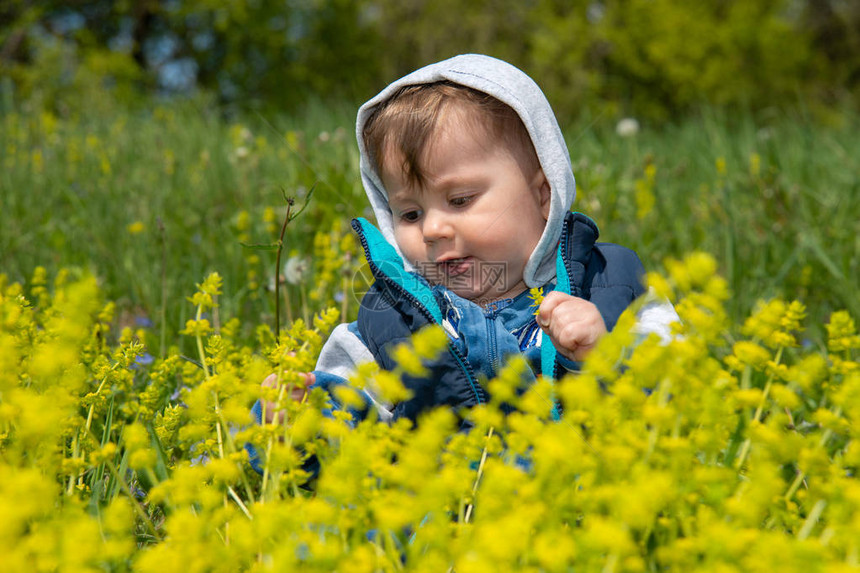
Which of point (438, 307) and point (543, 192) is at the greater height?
point (543, 192)

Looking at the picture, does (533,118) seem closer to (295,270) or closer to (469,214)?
(469,214)

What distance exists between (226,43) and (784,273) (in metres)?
14.6

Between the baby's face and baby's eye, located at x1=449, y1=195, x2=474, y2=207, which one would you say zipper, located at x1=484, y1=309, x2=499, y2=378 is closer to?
the baby's face

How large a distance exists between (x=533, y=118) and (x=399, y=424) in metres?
1.12

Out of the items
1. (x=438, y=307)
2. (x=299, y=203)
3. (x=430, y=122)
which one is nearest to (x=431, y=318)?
(x=438, y=307)

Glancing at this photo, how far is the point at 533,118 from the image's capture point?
2.14 metres

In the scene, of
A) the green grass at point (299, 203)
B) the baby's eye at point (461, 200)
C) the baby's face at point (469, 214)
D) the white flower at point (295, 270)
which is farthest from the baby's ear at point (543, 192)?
the white flower at point (295, 270)

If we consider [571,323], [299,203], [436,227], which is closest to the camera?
[571,323]

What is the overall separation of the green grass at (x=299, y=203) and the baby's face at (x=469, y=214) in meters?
0.54

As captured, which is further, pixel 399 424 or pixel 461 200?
pixel 461 200

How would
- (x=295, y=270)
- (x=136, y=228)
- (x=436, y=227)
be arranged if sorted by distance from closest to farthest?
(x=436, y=227) < (x=295, y=270) < (x=136, y=228)

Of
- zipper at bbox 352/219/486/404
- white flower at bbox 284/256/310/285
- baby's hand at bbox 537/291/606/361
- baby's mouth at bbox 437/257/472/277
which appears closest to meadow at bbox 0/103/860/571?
white flower at bbox 284/256/310/285

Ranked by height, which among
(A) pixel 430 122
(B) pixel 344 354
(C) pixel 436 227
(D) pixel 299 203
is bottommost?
(B) pixel 344 354

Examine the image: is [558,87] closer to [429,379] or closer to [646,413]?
[429,379]
